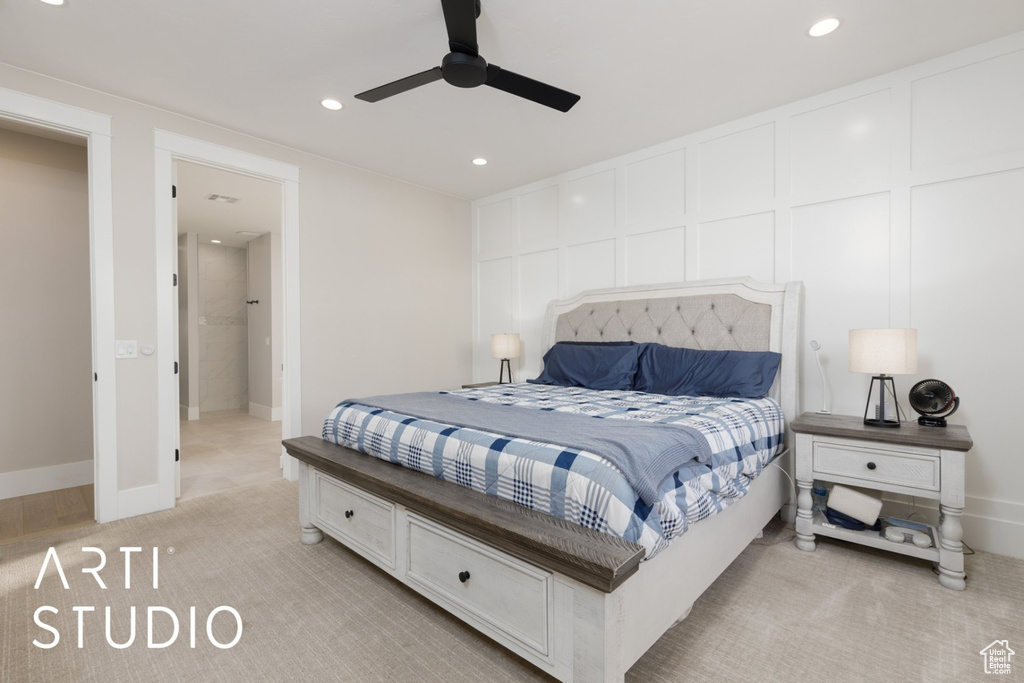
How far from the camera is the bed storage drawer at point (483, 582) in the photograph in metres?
1.46

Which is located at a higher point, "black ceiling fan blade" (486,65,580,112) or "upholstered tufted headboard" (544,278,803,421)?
"black ceiling fan blade" (486,65,580,112)

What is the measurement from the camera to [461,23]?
195cm

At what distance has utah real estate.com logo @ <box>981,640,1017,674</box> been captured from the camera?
1.59 metres

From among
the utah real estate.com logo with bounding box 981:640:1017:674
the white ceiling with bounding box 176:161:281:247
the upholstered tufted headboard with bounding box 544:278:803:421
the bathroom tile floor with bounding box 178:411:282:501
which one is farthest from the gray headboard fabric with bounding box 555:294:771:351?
the white ceiling with bounding box 176:161:281:247

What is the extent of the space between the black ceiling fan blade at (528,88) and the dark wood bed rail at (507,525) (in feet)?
5.90

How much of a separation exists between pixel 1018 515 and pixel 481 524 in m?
2.84

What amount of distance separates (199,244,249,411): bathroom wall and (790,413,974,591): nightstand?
7.34 meters

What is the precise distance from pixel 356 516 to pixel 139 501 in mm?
1869

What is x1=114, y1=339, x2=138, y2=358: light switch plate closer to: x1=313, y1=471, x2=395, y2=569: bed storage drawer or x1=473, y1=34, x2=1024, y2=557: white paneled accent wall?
x1=313, y1=471, x2=395, y2=569: bed storage drawer

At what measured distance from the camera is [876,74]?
2.77 m

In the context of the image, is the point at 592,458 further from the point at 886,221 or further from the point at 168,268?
the point at 168,268

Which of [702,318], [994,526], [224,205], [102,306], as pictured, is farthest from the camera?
[224,205]

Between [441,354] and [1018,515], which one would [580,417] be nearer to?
[1018,515]

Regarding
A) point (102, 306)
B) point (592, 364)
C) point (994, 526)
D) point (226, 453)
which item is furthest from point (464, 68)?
point (226, 453)
